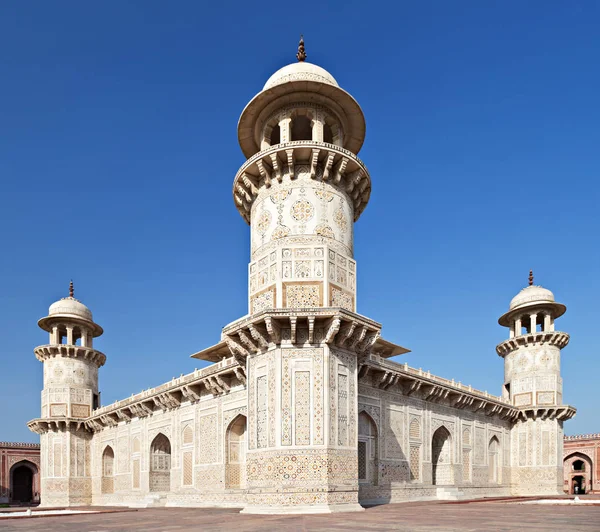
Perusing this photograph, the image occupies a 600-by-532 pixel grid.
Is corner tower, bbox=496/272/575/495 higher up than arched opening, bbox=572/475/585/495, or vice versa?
corner tower, bbox=496/272/575/495

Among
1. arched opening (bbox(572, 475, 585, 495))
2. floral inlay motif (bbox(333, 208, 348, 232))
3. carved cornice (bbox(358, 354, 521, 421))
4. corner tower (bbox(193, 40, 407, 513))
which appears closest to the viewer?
corner tower (bbox(193, 40, 407, 513))

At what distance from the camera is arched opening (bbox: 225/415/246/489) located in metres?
21.3

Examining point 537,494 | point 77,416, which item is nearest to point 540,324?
point 537,494

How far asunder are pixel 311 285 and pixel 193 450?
37.4 feet

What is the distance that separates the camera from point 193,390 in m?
24.1

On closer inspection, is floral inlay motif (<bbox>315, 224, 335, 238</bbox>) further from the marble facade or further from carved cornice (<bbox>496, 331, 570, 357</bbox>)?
carved cornice (<bbox>496, 331, 570, 357</bbox>)

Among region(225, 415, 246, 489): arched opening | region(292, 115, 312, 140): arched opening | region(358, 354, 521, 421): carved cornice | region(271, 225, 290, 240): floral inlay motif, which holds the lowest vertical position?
region(225, 415, 246, 489): arched opening

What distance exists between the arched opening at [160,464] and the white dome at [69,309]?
39.2 feet

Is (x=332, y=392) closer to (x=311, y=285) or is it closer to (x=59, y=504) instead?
(x=311, y=285)

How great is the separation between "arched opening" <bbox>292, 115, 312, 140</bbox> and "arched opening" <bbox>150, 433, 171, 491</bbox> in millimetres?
16421

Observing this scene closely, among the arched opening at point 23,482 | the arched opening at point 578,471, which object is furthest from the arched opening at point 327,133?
the arched opening at point 23,482

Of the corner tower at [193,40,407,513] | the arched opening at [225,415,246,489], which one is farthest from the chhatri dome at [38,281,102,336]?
the corner tower at [193,40,407,513]

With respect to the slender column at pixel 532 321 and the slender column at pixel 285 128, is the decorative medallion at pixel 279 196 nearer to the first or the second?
the slender column at pixel 285 128

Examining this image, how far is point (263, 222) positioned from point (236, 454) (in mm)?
9734
